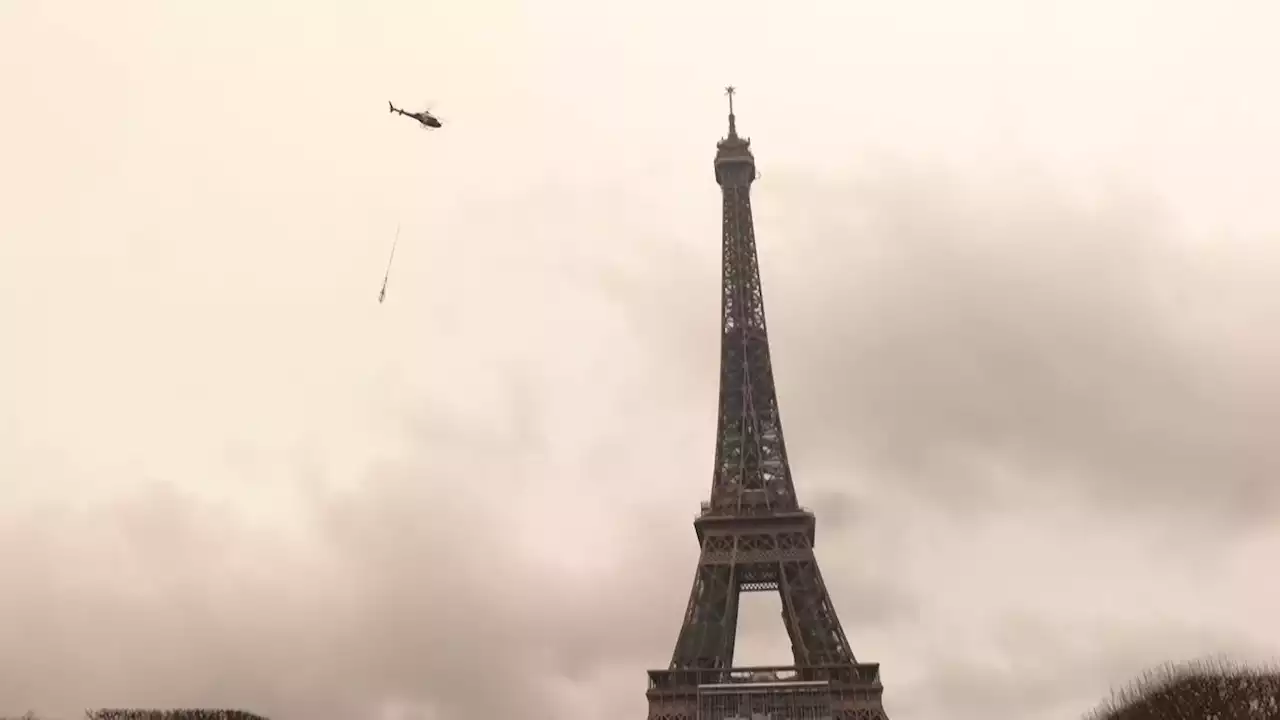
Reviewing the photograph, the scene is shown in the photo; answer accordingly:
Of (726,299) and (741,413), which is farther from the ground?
(726,299)

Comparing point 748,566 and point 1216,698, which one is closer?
point 1216,698

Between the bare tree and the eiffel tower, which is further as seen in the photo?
the eiffel tower

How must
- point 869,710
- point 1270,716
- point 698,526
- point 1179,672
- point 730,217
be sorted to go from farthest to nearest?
point 730,217
point 698,526
point 869,710
point 1179,672
point 1270,716

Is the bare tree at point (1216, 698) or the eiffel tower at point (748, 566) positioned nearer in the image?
the bare tree at point (1216, 698)

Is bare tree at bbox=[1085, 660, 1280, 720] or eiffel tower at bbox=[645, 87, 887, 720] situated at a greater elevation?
eiffel tower at bbox=[645, 87, 887, 720]

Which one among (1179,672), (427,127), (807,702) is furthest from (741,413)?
(427,127)

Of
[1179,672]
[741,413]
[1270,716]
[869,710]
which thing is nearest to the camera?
[1270,716]

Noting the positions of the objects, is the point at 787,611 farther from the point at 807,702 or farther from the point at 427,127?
the point at 427,127

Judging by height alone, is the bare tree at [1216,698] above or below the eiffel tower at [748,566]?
below
